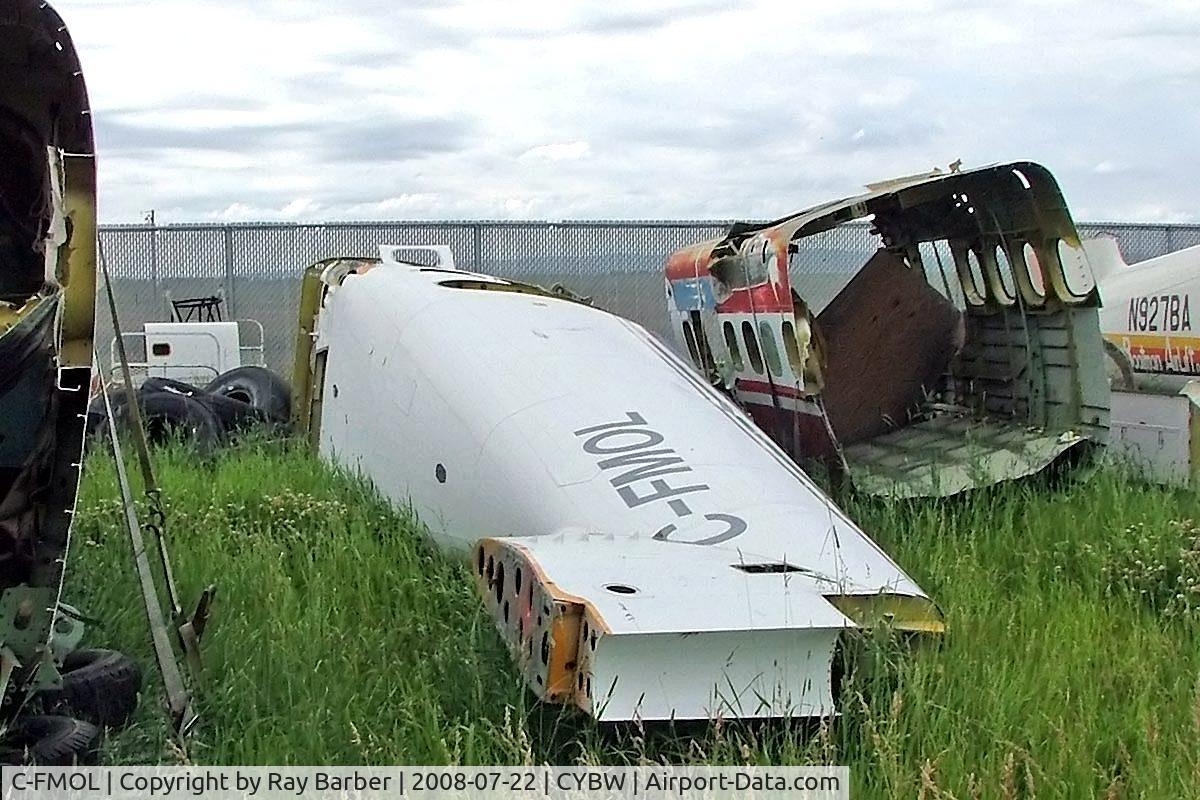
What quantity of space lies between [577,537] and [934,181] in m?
3.26

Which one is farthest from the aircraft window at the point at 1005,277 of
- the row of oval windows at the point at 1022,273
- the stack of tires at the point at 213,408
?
the stack of tires at the point at 213,408

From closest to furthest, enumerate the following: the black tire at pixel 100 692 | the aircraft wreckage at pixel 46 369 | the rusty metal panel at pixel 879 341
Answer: the aircraft wreckage at pixel 46 369
the black tire at pixel 100 692
the rusty metal panel at pixel 879 341

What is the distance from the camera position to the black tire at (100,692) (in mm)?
3529

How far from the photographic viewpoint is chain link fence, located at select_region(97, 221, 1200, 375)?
48.9 feet

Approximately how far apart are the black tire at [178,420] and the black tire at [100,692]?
4295 millimetres

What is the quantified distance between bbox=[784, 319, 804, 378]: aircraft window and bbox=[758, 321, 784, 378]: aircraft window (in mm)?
113

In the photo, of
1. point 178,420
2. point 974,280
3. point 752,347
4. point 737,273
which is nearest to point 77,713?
point 752,347

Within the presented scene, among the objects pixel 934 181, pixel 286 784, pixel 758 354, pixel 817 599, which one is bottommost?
pixel 286 784

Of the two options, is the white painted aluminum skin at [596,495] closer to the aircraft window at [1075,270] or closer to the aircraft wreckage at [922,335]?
the aircraft wreckage at [922,335]

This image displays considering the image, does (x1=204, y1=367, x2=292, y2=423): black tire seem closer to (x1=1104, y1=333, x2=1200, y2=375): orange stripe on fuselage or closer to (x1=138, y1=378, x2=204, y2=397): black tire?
(x1=138, y1=378, x2=204, y2=397): black tire

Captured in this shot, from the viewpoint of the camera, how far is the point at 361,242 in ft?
48.8

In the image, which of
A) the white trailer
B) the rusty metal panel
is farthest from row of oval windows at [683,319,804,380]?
the white trailer

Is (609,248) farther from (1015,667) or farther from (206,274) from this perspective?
(1015,667)

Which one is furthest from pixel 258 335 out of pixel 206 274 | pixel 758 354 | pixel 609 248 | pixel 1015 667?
pixel 1015 667
